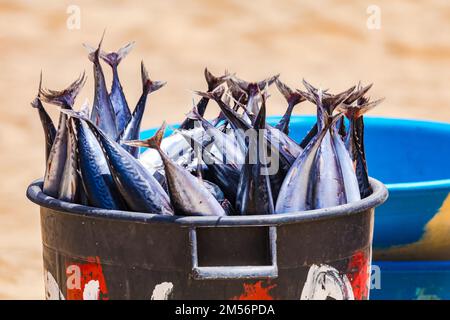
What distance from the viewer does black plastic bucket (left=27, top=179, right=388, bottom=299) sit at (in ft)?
6.50

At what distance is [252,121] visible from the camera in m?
2.34

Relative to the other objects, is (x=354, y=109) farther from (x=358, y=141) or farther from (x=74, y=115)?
(x=74, y=115)

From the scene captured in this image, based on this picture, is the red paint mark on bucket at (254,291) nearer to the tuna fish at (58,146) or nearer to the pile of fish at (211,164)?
the pile of fish at (211,164)

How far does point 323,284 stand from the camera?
2.07m

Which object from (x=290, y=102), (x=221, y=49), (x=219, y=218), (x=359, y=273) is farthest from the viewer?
(x=221, y=49)

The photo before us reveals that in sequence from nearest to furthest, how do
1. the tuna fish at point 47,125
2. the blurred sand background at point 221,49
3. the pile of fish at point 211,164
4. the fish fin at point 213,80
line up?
the pile of fish at point 211,164 < the tuna fish at point 47,125 < the fish fin at point 213,80 < the blurred sand background at point 221,49

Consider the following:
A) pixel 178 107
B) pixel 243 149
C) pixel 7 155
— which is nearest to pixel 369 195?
pixel 243 149

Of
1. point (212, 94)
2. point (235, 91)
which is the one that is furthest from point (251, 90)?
point (212, 94)

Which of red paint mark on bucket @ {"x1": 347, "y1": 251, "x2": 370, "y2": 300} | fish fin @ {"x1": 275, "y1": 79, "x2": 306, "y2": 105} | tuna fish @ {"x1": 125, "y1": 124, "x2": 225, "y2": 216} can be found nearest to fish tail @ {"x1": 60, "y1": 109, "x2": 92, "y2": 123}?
tuna fish @ {"x1": 125, "y1": 124, "x2": 225, "y2": 216}

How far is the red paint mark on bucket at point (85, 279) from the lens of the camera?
2092 millimetres

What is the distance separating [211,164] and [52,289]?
21.2 inches

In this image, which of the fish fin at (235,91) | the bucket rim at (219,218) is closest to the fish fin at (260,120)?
the bucket rim at (219,218)
